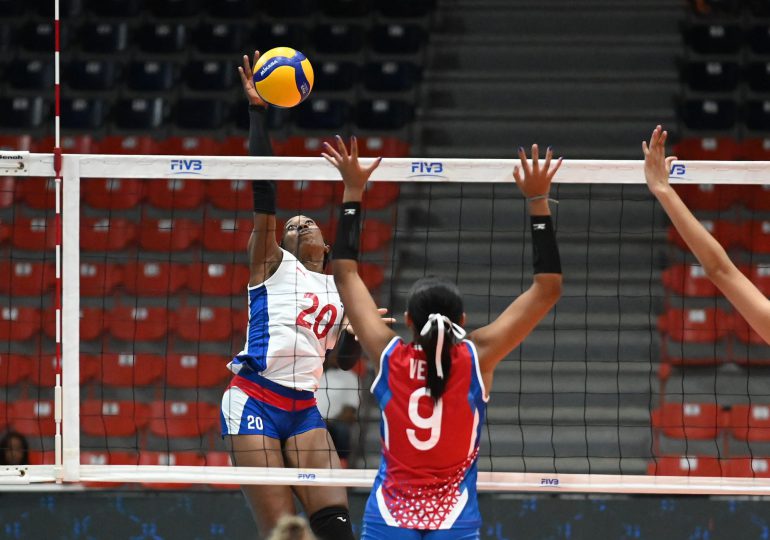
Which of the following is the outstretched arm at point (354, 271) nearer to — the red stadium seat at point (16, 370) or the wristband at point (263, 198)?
the wristband at point (263, 198)

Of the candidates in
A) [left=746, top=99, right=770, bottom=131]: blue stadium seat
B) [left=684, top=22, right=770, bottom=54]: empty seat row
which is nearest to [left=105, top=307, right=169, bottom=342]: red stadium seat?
[left=746, top=99, right=770, bottom=131]: blue stadium seat

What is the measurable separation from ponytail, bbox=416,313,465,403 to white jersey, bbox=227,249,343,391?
2.18 meters

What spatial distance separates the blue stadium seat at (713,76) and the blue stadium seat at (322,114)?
365 cm

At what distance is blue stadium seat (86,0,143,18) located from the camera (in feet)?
41.7

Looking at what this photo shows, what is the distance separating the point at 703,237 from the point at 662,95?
28.7ft

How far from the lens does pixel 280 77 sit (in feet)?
19.3

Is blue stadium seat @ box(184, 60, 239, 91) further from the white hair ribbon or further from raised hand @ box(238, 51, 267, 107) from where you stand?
the white hair ribbon

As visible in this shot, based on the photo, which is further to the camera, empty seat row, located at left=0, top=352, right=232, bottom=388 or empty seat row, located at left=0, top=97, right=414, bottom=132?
empty seat row, located at left=0, top=97, right=414, bottom=132

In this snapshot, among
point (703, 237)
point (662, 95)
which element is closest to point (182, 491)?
point (703, 237)

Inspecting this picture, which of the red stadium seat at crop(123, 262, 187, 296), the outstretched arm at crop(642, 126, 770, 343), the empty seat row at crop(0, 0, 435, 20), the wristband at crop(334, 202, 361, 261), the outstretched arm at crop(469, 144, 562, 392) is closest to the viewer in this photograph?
the outstretched arm at crop(642, 126, 770, 343)

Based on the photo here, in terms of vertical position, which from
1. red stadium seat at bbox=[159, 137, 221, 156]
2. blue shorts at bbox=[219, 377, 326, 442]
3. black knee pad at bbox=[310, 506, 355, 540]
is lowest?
black knee pad at bbox=[310, 506, 355, 540]

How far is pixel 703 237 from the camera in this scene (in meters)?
3.61

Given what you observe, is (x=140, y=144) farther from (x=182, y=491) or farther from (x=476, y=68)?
(x=182, y=491)

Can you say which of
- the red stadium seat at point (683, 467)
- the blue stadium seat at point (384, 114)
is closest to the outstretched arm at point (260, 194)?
the red stadium seat at point (683, 467)
